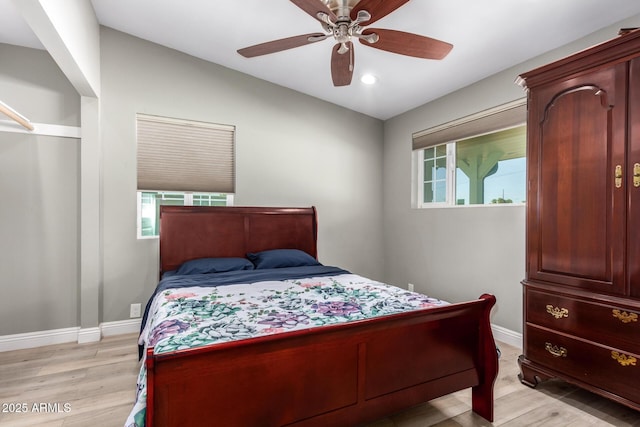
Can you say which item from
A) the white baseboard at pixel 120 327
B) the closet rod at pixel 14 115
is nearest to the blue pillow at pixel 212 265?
the white baseboard at pixel 120 327

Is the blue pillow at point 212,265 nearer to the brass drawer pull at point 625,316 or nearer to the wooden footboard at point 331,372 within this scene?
the wooden footboard at point 331,372

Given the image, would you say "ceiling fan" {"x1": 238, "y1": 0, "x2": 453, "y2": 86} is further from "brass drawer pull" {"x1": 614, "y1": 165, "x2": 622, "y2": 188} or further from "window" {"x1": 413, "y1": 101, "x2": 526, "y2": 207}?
"window" {"x1": 413, "y1": 101, "x2": 526, "y2": 207}

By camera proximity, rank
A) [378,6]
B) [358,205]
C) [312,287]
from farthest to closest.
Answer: [358,205]
[312,287]
[378,6]

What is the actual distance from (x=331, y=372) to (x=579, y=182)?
184 cm

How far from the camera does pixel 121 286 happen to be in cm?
314

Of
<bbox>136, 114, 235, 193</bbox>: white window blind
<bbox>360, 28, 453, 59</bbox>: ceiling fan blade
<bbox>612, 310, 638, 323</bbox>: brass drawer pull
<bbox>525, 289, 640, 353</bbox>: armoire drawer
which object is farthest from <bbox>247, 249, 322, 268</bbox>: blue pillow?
<bbox>612, 310, 638, 323</bbox>: brass drawer pull

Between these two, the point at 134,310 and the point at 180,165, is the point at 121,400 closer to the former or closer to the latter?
the point at 134,310

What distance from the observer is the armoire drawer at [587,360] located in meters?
1.76

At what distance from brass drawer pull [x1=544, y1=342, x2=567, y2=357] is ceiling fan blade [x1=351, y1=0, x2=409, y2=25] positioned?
87.8 inches

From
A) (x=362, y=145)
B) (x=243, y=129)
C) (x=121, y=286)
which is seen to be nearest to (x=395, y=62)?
(x=362, y=145)

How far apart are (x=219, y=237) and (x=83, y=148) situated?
4.72 ft

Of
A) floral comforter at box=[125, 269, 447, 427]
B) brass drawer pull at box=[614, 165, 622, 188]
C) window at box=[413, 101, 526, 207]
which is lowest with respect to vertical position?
floral comforter at box=[125, 269, 447, 427]

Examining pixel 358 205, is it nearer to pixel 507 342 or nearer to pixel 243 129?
pixel 243 129

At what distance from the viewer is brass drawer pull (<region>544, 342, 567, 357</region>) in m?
2.03
